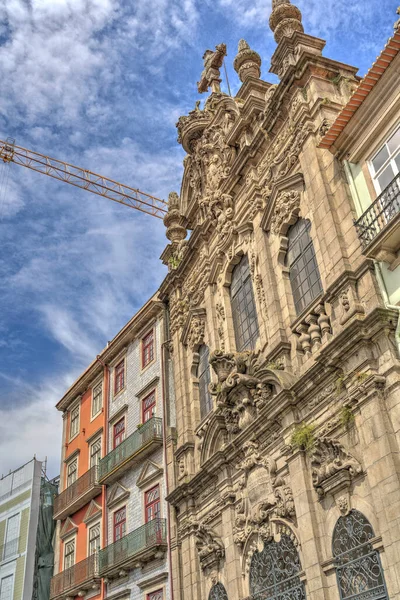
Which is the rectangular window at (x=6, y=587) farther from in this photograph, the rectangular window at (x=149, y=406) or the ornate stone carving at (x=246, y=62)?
the ornate stone carving at (x=246, y=62)

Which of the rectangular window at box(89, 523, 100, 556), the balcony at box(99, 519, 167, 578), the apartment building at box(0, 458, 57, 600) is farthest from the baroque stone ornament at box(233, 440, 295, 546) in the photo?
the apartment building at box(0, 458, 57, 600)

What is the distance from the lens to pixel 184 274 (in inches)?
911

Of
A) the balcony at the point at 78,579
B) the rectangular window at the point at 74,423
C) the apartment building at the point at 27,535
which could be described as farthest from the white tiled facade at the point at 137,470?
the apartment building at the point at 27,535

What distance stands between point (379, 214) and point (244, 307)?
6640 mm

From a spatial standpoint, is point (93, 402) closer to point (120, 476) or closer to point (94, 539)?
point (120, 476)

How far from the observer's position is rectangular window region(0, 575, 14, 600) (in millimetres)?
30539

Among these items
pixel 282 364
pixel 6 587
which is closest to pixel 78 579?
pixel 6 587

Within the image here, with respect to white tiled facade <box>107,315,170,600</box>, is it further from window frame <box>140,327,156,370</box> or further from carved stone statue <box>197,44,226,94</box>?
carved stone statue <box>197,44,226,94</box>

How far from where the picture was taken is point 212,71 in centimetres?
2483

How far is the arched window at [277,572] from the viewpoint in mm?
13430

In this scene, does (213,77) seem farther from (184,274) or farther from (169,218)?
(184,274)

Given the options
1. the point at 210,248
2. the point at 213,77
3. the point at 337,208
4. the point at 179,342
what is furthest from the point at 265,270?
the point at 213,77

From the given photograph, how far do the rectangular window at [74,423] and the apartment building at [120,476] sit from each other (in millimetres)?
69

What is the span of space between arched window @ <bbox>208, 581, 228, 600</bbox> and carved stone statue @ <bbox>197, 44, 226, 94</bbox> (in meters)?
16.6
